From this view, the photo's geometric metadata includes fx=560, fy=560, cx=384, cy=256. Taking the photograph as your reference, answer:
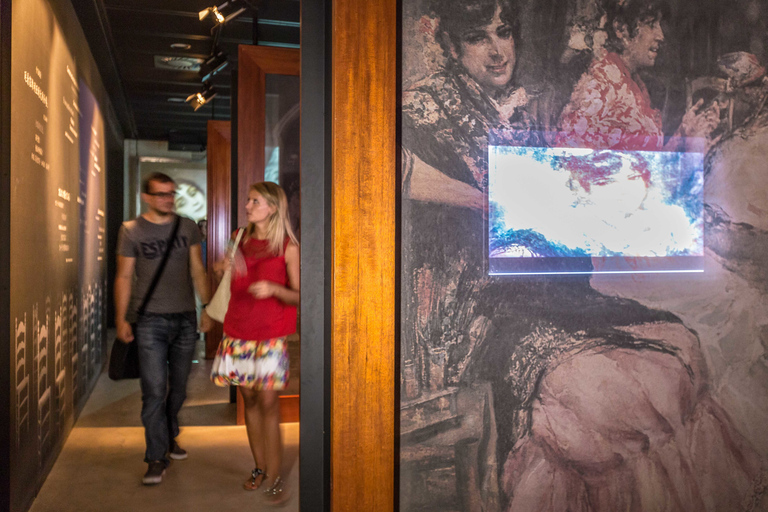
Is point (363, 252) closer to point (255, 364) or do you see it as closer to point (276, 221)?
point (276, 221)

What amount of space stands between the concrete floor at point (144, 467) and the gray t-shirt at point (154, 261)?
0.87 metres

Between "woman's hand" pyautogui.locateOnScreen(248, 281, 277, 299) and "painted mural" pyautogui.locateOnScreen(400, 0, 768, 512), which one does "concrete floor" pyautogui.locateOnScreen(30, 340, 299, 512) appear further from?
"painted mural" pyautogui.locateOnScreen(400, 0, 768, 512)

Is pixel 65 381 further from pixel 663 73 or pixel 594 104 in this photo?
pixel 663 73

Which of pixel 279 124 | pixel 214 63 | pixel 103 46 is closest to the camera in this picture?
pixel 279 124

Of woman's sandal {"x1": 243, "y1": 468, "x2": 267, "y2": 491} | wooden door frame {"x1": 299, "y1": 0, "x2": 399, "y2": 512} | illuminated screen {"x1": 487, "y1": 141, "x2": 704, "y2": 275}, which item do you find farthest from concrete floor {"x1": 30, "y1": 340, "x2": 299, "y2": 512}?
illuminated screen {"x1": 487, "y1": 141, "x2": 704, "y2": 275}

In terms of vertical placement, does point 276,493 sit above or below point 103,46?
below

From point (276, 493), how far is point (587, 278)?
6.01ft

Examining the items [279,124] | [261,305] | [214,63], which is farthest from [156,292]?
[214,63]

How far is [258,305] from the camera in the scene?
2.42 metres

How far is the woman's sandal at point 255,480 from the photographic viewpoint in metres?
2.79

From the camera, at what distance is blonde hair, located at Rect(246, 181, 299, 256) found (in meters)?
2.45

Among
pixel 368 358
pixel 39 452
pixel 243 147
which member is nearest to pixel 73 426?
pixel 39 452

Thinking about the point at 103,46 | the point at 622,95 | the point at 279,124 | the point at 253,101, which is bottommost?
the point at 622,95

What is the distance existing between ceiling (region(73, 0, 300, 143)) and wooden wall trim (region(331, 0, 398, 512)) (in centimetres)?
245
